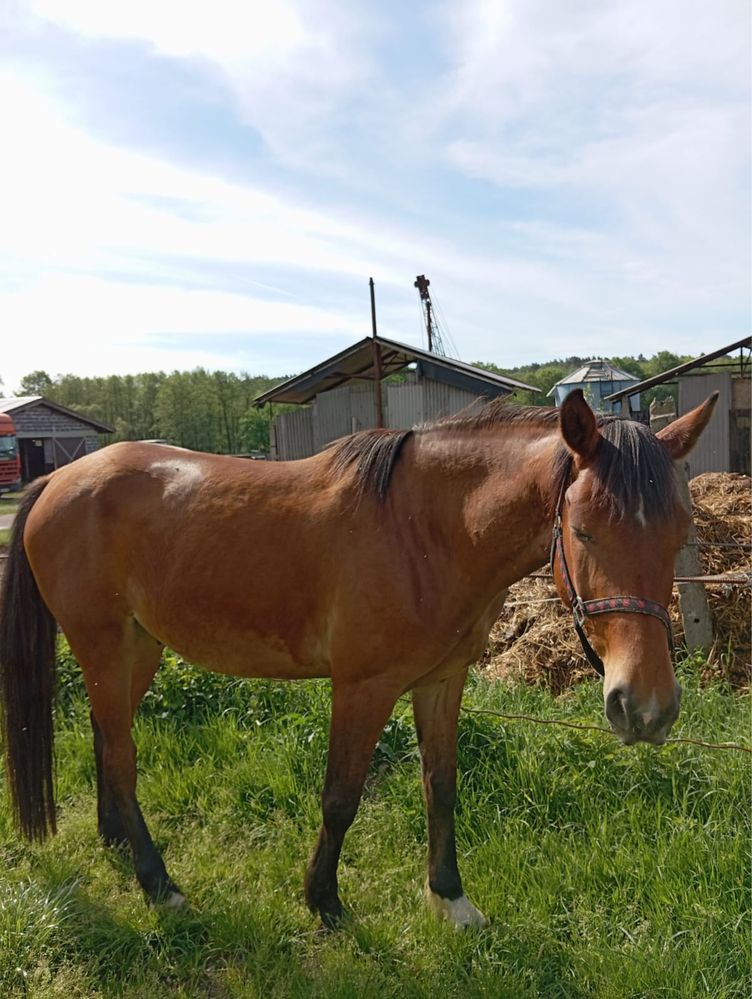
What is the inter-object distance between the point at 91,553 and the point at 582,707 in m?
2.92

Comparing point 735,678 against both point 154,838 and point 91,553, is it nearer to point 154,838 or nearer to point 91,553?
point 154,838

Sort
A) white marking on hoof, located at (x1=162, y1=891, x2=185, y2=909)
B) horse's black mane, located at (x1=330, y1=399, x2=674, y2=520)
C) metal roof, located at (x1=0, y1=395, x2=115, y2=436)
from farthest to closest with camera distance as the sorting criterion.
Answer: metal roof, located at (x1=0, y1=395, x2=115, y2=436), white marking on hoof, located at (x1=162, y1=891, x2=185, y2=909), horse's black mane, located at (x1=330, y1=399, x2=674, y2=520)

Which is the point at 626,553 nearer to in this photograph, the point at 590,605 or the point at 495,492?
the point at 590,605

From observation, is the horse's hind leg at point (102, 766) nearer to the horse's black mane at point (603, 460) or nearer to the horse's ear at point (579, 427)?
the horse's black mane at point (603, 460)

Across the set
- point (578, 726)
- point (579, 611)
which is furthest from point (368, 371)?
point (579, 611)

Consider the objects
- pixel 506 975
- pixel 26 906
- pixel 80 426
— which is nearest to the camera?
pixel 506 975

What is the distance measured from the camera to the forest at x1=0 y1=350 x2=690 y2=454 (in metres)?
65.2

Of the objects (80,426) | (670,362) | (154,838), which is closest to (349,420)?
(154,838)

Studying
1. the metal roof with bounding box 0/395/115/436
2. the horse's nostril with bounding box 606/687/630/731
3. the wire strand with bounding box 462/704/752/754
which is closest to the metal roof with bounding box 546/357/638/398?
the metal roof with bounding box 0/395/115/436

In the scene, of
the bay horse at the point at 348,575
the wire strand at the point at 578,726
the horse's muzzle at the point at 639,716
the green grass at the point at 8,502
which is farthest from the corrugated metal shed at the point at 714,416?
the green grass at the point at 8,502

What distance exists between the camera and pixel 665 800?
2.99m

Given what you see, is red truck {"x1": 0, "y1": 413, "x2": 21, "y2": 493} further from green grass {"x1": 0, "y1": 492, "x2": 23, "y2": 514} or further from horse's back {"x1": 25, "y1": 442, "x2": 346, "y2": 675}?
horse's back {"x1": 25, "y1": 442, "x2": 346, "y2": 675}

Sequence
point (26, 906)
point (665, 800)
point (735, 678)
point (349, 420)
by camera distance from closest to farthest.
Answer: point (26, 906), point (665, 800), point (735, 678), point (349, 420)

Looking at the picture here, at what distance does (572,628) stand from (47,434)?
33.0 meters
